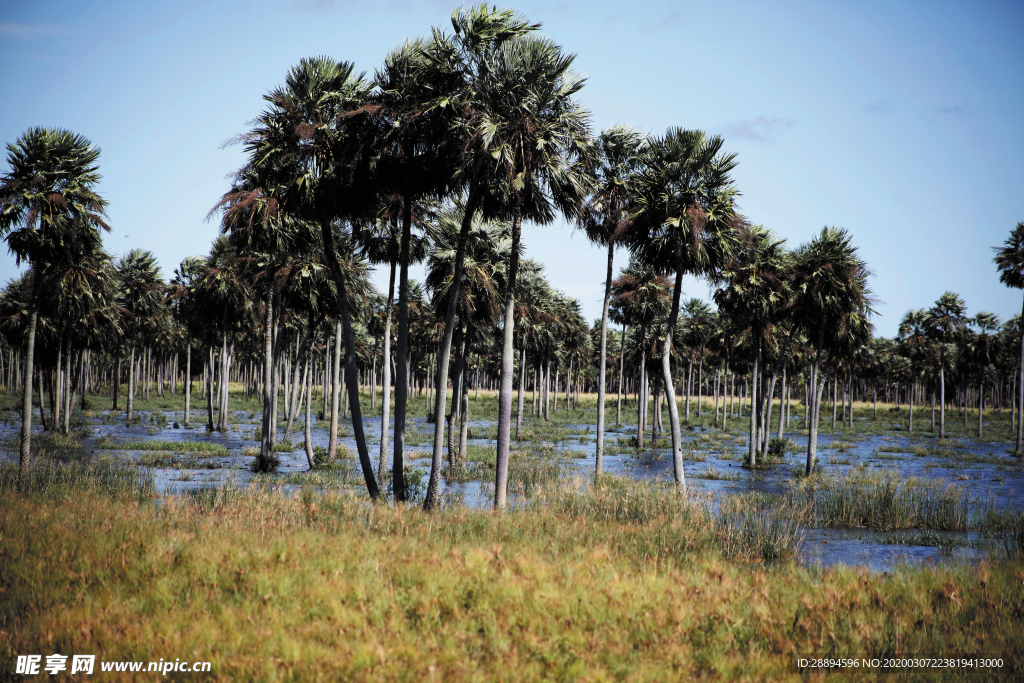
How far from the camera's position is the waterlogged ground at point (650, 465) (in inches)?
676

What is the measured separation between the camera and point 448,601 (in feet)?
29.4

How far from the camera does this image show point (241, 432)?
48.2 meters

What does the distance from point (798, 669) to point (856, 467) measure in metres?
32.4

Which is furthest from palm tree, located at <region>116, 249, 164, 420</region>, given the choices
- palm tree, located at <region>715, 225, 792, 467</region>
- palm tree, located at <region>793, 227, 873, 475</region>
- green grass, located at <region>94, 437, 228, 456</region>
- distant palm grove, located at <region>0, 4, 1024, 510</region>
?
palm tree, located at <region>793, 227, 873, 475</region>

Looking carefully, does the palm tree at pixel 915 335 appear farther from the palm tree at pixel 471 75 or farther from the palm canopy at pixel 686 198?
the palm tree at pixel 471 75

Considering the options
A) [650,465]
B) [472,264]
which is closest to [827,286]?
[650,465]

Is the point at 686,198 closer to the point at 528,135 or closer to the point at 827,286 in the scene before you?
the point at 528,135

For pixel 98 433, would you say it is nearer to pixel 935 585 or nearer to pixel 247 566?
pixel 247 566

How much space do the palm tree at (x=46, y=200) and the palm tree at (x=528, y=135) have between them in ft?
43.9

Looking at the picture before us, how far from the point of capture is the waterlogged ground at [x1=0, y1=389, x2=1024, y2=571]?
56.3 ft

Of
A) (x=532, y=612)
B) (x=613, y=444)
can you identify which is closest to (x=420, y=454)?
(x=613, y=444)

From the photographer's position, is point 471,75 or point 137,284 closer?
point 471,75

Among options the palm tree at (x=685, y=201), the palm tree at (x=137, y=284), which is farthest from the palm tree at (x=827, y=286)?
the palm tree at (x=137, y=284)

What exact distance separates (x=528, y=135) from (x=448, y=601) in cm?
1123
